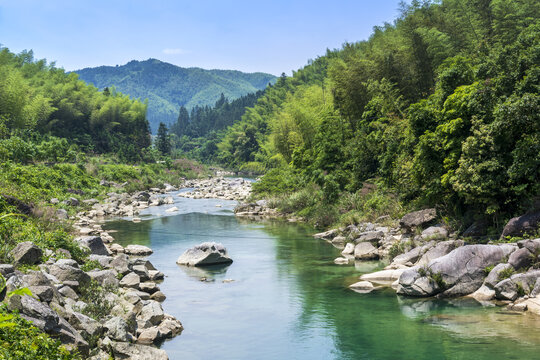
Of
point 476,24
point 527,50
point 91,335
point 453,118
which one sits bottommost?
point 91,335

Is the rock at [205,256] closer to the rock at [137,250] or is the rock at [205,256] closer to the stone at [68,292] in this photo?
the rock at [137,250]

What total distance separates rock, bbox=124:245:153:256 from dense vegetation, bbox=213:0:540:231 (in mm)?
10032

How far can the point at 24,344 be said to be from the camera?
18.5 feet

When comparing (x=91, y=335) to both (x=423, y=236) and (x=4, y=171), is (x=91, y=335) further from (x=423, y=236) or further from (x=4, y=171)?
(x=4, y=171)

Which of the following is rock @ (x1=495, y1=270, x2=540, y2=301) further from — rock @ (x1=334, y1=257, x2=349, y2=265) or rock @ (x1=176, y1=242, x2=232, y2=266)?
rock @ (x1=176, y1=242, x2=232, y2=266)

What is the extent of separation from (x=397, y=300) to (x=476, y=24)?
57.5 feet

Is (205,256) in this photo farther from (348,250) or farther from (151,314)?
(151,314)

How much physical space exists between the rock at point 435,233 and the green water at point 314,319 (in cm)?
199

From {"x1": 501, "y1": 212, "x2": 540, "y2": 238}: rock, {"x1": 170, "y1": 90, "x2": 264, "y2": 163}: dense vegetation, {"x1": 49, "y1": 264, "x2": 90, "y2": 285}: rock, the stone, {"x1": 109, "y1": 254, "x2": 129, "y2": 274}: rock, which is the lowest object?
{"x1": 109, "y1": 254, "x2": 129, "y2": 274}: rock

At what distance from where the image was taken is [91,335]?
340 inches

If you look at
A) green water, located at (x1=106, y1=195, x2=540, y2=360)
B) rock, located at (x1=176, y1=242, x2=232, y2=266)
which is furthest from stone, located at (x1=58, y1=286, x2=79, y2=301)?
rock, located at (x1=176, y1=242, x2=232, y2=266)

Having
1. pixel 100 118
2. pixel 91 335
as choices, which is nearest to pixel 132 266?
pixel 91 335

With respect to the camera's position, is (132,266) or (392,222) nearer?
(132,266)

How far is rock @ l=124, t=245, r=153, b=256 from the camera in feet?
64.0
